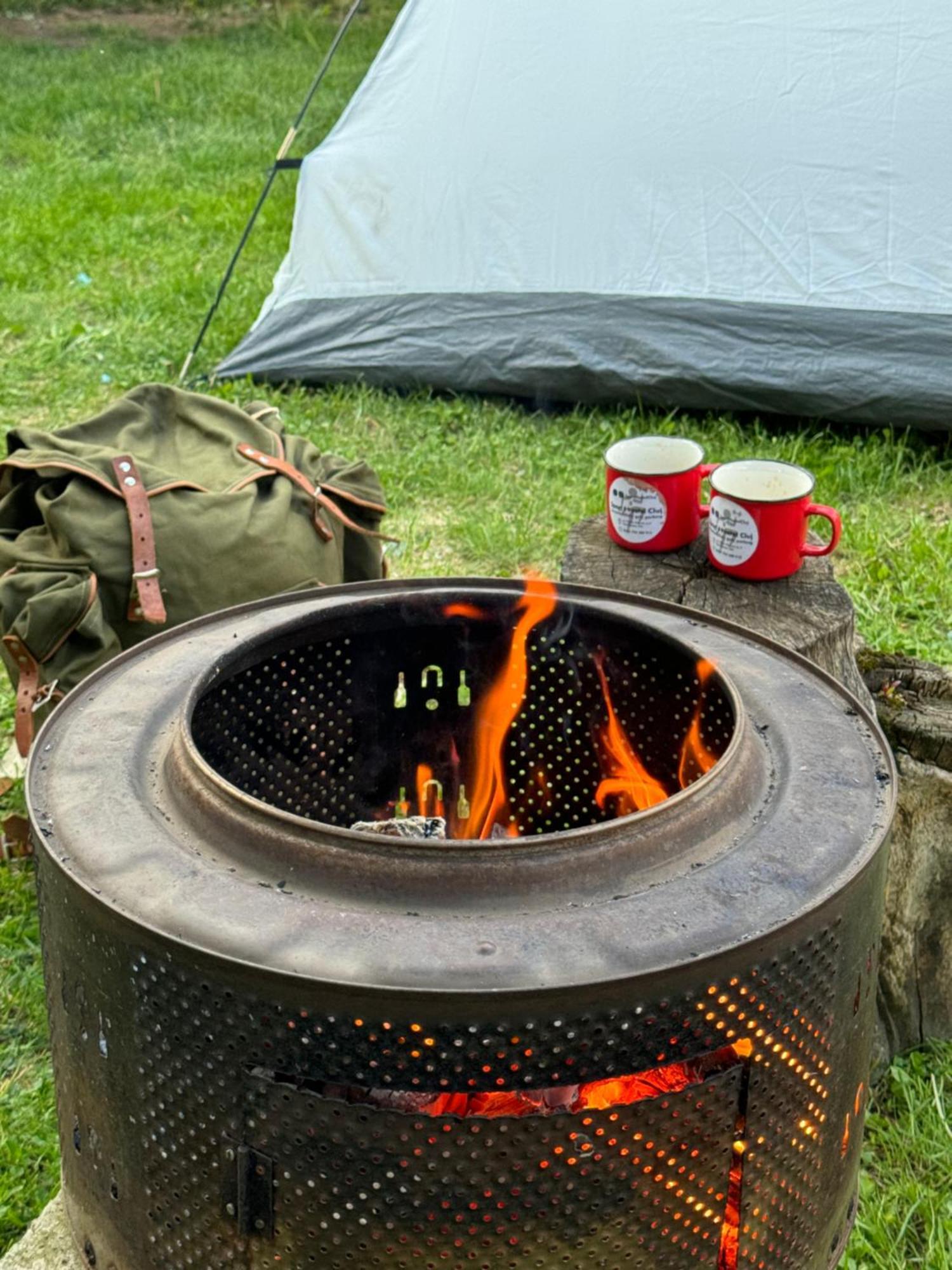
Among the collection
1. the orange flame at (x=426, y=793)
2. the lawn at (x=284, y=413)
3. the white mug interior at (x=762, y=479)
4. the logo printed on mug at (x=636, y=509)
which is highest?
the white mug interior at (x=762, y=479)

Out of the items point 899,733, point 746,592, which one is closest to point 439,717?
point 746,592

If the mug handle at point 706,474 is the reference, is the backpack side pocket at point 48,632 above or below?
below

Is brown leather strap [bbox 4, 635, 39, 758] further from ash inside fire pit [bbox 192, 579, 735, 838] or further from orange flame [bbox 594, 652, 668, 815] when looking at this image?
orange flame [bbox 594, 652, 668, 815]

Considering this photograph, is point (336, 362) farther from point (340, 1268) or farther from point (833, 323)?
point (340, 1268)

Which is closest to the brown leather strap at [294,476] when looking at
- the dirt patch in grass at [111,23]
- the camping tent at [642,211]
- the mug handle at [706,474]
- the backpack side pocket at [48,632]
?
the backpack side pocket at [48,632]

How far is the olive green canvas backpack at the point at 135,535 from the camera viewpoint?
109 inches

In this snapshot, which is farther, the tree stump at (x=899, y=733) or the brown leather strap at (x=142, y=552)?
the brown leather strap at (x=142, y=552)

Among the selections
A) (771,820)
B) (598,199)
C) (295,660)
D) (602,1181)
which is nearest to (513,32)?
(598,199)

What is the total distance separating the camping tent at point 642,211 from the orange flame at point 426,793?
2.91 metres

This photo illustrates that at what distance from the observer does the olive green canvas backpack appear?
2.78m

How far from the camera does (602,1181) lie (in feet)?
4.61

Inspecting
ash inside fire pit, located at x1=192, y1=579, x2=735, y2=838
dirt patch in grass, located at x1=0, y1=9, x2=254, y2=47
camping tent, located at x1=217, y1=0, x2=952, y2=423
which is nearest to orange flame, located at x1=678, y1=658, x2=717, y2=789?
ash inside fire pit, located at x1=192, y1=579, x2=735, y2=838

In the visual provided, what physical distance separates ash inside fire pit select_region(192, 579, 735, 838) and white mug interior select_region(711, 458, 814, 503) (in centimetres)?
72

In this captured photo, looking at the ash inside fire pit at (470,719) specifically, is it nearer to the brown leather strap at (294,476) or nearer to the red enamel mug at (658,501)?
the red enamel mug at (658,501)
